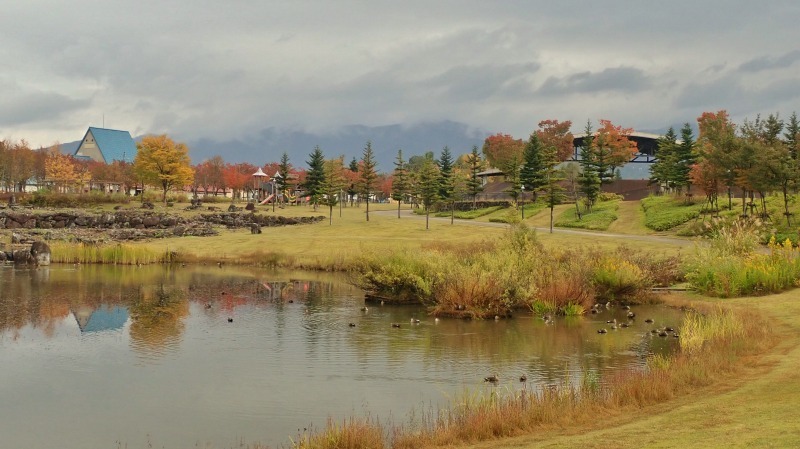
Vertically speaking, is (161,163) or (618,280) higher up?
(161,163)

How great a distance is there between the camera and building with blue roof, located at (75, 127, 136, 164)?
18262 cm

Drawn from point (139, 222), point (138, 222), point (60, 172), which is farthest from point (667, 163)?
point (60, 172)

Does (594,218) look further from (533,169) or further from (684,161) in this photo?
(533,169)

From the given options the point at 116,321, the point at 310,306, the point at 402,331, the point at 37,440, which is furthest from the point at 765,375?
the point at 116,321

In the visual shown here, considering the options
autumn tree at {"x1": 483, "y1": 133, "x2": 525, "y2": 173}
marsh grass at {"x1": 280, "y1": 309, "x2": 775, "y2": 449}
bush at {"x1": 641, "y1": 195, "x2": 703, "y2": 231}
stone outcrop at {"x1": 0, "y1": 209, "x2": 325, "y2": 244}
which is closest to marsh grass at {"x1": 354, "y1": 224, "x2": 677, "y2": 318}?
marsh grass at {"x1": 280, "y1": 309, "x2": 775, "y2": 449}

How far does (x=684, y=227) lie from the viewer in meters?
63.8

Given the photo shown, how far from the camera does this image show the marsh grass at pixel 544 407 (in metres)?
12.3

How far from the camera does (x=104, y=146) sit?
184m

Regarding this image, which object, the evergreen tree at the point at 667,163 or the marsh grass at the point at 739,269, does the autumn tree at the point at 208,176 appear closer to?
the evergreen tree at the point at 667,163

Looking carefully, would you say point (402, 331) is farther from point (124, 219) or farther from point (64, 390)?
point (124, 219)

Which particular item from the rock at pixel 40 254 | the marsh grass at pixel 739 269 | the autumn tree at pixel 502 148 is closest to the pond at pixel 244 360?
the marsh grass at pixel 739 269

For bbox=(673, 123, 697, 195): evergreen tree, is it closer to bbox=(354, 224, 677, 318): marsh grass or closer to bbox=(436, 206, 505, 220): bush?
bbox=(436, 206, 505, 220): bush

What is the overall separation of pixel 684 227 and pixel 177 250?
150 feet

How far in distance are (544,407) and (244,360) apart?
37.5 feet
